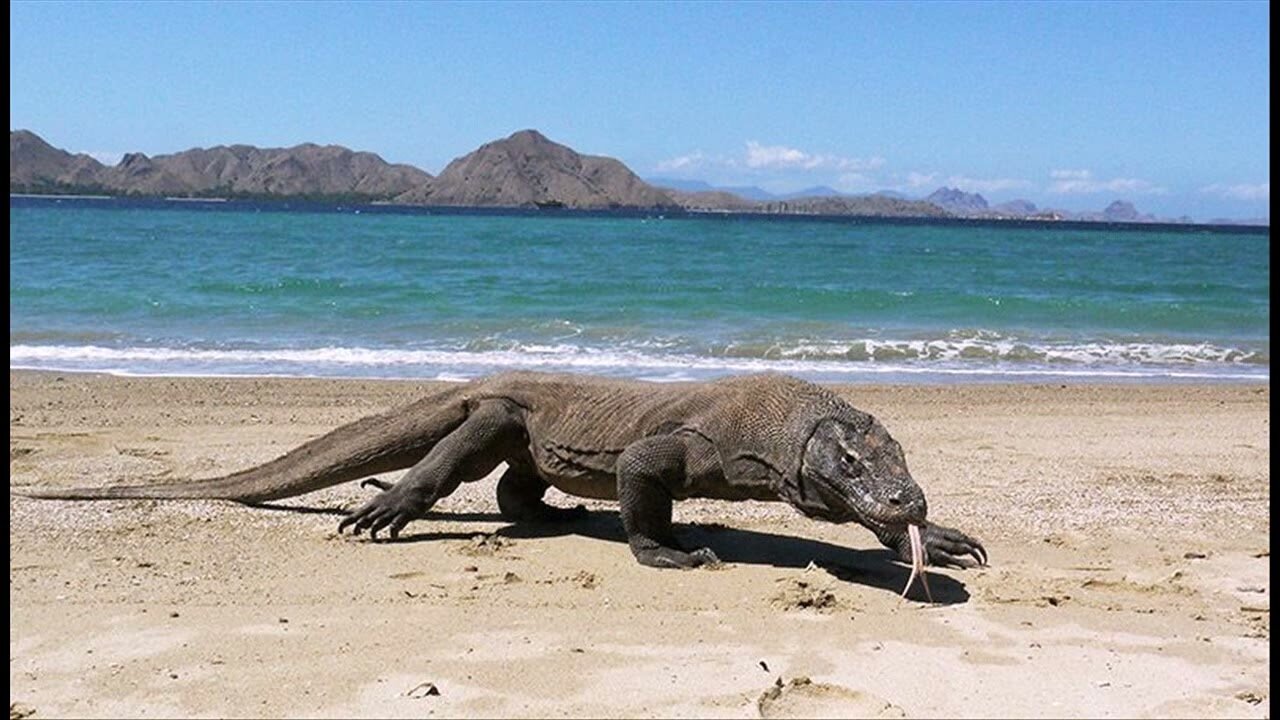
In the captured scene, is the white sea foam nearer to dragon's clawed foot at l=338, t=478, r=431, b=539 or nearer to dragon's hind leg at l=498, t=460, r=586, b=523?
dragon's hind leg at l=498, t=460, r=586, b=523

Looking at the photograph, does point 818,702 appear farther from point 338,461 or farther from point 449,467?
point 338,461

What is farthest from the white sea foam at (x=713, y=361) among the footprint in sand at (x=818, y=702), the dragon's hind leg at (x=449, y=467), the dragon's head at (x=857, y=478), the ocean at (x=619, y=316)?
the footprint in sand at (x=818, y=702)

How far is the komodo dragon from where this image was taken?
6.99 metres

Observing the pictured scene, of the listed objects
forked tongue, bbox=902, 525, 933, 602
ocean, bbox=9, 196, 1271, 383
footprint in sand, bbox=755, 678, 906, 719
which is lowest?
ocean, bbox=9, 196, 1271, 383

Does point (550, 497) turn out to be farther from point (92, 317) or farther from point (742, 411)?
point (92, 317)

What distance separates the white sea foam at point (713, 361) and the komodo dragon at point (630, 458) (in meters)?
8.55

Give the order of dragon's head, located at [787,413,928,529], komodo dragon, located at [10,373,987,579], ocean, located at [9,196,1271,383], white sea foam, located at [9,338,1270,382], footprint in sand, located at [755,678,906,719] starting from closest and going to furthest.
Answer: footprint in sand, located at [755,678,906,719] < dragon's head, located at [787,413,928,529] < komodo dragon, located at [10,373,987,579] < white sea foam, located at [9,338,1270,382] < ocean, located at [9,196,1271,383]

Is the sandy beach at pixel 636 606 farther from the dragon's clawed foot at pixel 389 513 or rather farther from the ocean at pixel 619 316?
the ocean at pixel 619 316

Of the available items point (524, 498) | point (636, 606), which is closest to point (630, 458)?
point (636, 606)

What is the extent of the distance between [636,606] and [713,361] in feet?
42.6

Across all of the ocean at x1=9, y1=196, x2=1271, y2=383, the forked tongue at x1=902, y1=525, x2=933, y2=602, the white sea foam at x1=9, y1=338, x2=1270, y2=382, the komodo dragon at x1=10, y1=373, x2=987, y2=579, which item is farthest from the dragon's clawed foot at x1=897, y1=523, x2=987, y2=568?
the ocean at x1=9, y1=196, x2=1271, y2=383

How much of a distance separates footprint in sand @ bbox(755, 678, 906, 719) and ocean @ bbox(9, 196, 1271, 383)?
1247 cm

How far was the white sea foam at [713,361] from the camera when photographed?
18125 millimetres

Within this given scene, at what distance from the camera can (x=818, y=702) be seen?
16.8ft
